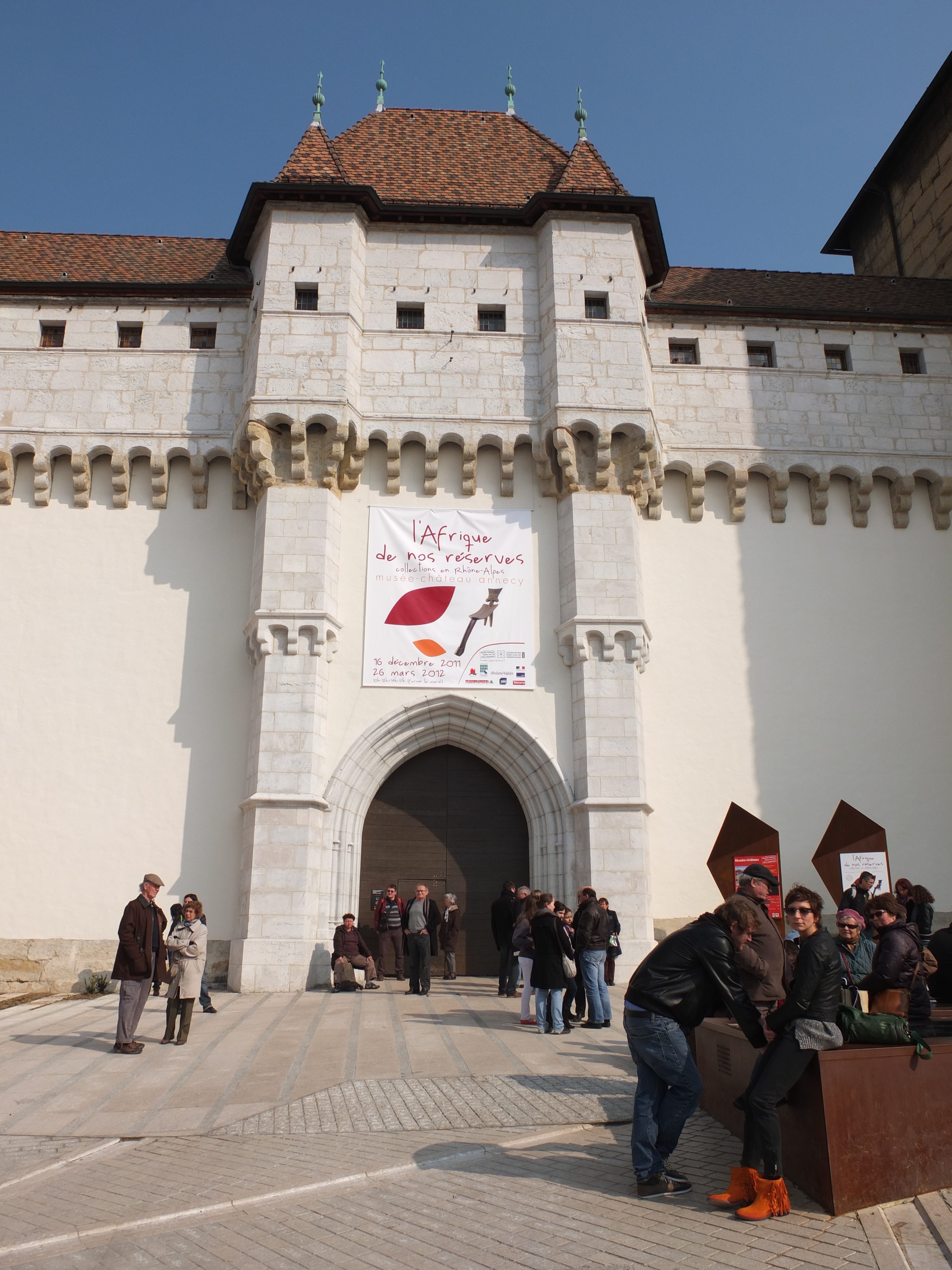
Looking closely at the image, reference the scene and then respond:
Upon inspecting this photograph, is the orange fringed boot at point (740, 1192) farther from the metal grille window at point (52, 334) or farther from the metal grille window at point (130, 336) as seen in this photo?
the metal grille window at point (52, 334)

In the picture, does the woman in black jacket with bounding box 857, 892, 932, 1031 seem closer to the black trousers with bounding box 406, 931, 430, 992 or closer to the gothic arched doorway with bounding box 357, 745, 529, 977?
the black trousers with bounding box 406, 931, 430, 992

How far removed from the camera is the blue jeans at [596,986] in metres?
10.2

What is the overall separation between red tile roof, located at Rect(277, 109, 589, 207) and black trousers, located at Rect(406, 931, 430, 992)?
42.2ft

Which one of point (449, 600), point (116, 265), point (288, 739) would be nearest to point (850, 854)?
point (449, 600)

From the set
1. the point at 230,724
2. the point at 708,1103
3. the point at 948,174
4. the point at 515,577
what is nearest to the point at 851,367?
the point at 948,174

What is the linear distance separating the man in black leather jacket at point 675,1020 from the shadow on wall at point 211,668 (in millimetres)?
10661

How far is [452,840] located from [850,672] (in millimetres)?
7642

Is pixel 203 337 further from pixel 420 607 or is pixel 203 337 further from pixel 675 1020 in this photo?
pixel 675 1020

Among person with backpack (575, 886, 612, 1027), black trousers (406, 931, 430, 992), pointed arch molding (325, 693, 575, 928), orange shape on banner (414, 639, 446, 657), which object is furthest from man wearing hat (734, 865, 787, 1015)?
orange shape on banner (414, 639, 446, 657)

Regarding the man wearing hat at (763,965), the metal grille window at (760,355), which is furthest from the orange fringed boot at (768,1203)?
the metal grille window at (760,355)

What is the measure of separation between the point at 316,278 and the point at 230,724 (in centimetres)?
A: 797

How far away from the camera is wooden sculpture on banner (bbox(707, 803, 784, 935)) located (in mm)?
14766

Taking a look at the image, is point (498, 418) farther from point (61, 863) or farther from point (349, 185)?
point (61, 863)

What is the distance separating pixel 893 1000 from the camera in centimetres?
603
